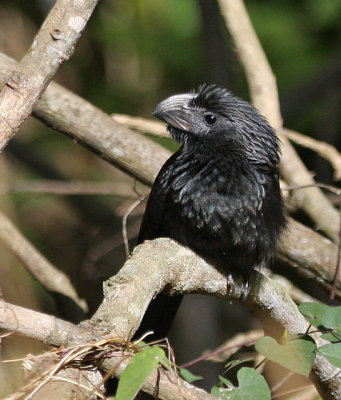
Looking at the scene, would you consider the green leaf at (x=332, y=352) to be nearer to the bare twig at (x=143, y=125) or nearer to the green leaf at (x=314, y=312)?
the green leaf at (x=314, y=312)

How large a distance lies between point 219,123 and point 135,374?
161 cm

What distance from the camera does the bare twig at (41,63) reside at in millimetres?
2094

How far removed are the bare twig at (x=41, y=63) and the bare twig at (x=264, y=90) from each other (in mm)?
1952

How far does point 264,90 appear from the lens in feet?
13.5

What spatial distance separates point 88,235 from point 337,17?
2130 mm

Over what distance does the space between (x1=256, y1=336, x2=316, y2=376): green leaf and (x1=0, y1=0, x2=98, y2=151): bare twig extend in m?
0.90

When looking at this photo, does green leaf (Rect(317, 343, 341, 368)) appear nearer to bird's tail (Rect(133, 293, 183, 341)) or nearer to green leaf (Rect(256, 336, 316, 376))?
green leaf (Rect(256, 336, 316, 376))

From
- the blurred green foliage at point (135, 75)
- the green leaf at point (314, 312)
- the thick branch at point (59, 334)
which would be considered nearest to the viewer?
the thick branch at point (59, 334)

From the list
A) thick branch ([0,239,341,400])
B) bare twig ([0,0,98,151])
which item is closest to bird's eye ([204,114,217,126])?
thick branch ([0,239,341,400])

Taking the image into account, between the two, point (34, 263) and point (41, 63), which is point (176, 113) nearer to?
point (41, 63)

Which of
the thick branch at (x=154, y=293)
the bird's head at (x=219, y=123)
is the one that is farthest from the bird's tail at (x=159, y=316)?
the bird's head at (x=219, y=123)

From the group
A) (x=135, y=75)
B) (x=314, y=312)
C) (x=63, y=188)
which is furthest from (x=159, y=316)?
(x=135, y=75)

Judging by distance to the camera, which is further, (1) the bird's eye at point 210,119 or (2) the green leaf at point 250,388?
(1) the bird's eye at point 210,119

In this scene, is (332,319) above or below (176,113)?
below
